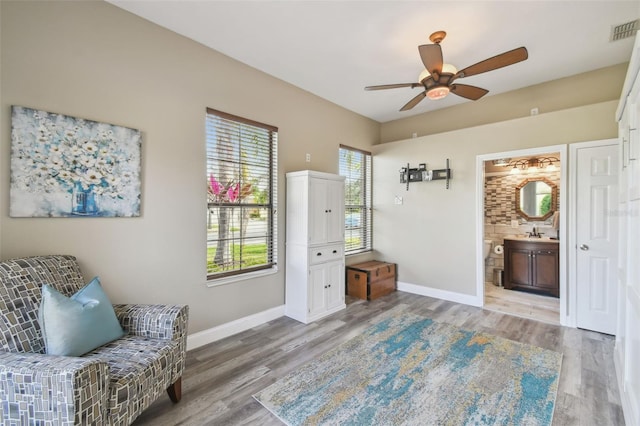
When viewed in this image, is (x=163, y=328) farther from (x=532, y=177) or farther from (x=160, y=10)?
(x=532, y=177)

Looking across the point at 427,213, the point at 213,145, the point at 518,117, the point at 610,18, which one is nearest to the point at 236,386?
the point at 213,145

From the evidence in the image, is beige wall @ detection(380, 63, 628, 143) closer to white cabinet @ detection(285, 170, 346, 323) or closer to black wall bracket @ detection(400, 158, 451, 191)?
black wall bracket @ detection(400, 158, 451, 191)

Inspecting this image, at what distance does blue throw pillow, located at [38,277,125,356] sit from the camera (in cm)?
156

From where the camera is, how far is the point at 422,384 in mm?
2221

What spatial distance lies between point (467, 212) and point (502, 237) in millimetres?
1780

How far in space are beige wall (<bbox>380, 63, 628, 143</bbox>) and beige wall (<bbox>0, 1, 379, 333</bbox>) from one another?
2738 mm

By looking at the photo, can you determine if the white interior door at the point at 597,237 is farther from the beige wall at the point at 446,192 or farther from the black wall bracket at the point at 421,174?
the black wall bracket at the point at 421,174

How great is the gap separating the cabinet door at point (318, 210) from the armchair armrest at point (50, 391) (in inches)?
94.6

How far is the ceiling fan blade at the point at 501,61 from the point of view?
2130 millimetres

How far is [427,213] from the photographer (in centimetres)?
449

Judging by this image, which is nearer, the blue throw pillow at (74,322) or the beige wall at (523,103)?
the blue throw pillow at (74,322)

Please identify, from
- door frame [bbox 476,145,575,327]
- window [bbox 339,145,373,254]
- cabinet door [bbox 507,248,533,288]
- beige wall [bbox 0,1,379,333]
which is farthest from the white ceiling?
cabinet door [bbox 507,248,533,288]

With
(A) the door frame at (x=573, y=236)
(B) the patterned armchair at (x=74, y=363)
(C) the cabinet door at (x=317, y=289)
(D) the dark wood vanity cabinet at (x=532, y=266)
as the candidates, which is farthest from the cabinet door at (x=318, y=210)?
(D) the dark wood vanity cabinet at (x=532, y=266)

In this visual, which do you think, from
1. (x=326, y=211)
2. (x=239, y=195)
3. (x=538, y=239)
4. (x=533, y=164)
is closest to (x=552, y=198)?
(x=533, y=164)
